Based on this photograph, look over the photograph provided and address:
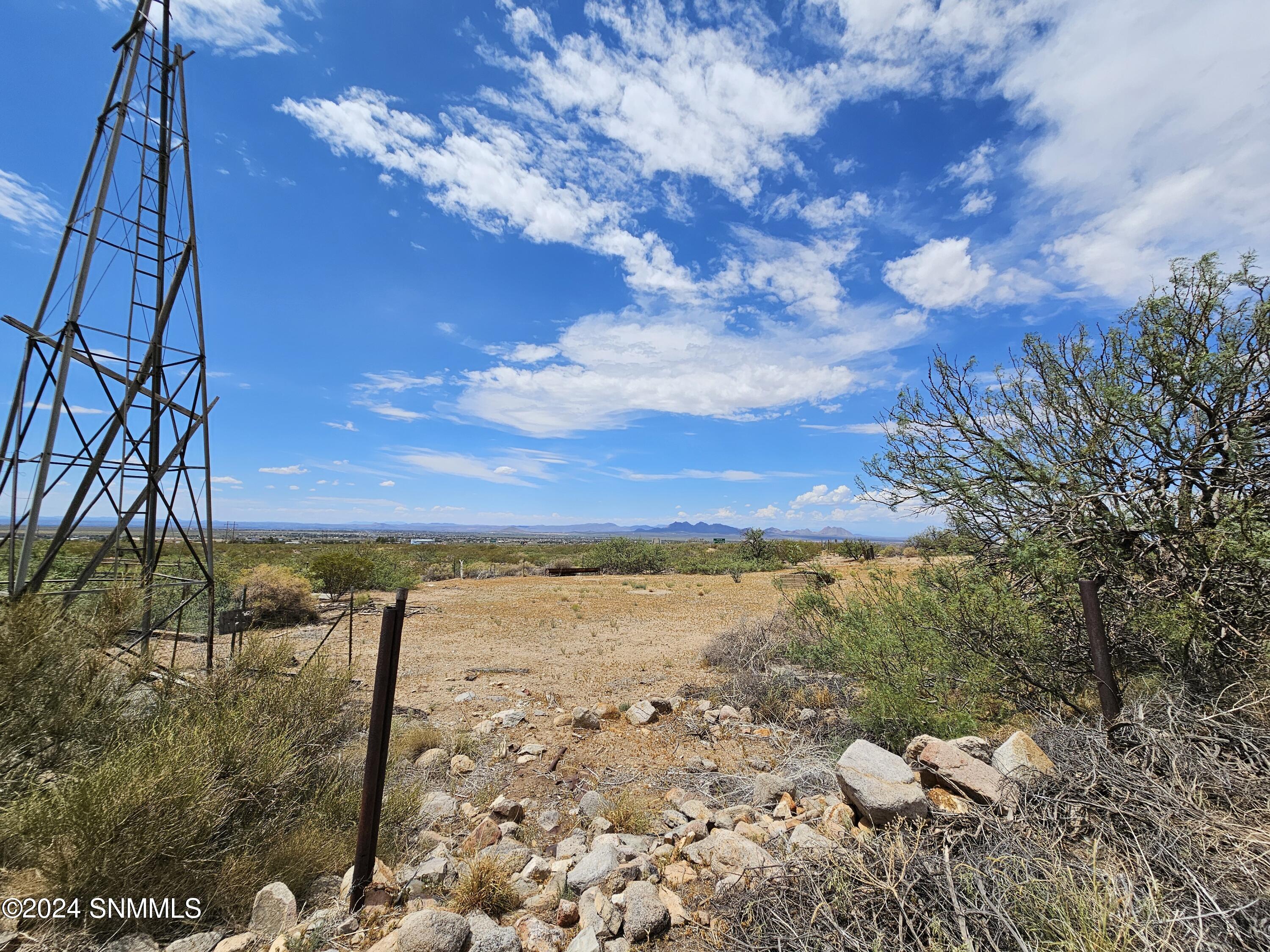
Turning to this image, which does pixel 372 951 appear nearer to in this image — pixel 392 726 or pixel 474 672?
pixel 392 726

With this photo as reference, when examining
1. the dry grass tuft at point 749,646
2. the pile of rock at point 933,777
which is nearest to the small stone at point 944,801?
the pile of rock at point 933,777

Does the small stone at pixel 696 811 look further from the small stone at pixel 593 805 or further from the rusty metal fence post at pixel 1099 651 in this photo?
the rusty metal fence post at pixel 1099 651

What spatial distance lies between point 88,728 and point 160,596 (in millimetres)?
4958

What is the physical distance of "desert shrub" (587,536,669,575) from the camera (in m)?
35.8

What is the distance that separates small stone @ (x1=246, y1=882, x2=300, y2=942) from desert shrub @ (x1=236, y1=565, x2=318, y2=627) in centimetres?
1378

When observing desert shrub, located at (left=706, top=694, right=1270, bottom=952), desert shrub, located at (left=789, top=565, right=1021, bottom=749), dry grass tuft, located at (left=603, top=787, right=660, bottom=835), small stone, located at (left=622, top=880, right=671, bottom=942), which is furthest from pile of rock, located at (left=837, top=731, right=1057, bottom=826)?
dry grass tuft, located at (left=603, top=787, right=660, bottom=835)

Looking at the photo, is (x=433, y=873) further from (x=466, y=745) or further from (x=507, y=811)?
(x=466, y=745)

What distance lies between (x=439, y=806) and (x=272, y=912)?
83.0 inches

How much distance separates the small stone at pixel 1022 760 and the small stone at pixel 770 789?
179 centimetres

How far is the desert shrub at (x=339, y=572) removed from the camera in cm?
2089

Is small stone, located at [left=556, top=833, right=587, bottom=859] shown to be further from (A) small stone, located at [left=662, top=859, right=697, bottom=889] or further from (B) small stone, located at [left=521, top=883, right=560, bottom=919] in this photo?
(A) small stone, located at [left=662, top=859, right=697, bottom=889]

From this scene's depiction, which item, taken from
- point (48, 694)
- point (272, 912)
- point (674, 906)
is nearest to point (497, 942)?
point (674, 906)

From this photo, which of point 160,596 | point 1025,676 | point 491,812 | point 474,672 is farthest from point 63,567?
point 1025,676

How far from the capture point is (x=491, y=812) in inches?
193
